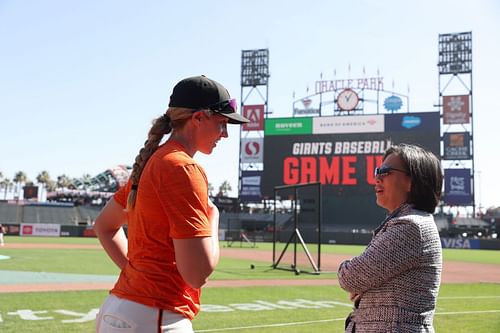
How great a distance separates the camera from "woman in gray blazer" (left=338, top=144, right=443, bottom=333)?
2.34m

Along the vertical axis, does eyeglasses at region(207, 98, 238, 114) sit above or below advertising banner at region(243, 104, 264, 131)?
below

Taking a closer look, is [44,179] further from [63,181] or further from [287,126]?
[287,126]

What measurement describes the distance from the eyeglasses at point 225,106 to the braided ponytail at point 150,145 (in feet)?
0.75

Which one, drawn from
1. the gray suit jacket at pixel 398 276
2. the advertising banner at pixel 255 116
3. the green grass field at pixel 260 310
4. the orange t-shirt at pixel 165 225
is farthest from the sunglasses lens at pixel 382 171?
the advertising banner at pixel 255 116

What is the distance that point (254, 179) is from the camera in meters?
59.9

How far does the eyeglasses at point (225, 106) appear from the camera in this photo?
7.36ft

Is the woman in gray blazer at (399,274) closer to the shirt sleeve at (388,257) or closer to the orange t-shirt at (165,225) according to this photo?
the shirt sleeve at (388,257)

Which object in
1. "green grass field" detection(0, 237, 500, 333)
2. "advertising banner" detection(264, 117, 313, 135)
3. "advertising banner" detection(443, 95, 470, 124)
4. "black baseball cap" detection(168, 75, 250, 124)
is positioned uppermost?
"advertising banner" detection(443, 95, 470, 124)

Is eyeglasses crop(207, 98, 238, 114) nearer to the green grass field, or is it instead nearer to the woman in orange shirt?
the woman in orange shirt

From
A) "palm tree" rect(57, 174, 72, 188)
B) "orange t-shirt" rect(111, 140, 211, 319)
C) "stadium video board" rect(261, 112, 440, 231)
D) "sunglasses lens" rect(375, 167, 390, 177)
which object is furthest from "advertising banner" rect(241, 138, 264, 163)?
"palm tree" rect(57, 174, 72, 188)

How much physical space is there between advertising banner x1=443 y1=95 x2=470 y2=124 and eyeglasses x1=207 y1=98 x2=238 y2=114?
193 feet

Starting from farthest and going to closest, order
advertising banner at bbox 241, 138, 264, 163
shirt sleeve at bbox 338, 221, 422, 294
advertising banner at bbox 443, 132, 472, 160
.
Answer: advertising banner at bbox 241, 138, 264, 163 < advertising banner at bbox 443, 132, 472, 160 < shirt sleeve at bbox 338, 221, 422, 294

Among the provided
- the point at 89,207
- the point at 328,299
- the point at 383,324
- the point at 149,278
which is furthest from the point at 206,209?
the point at 89,207

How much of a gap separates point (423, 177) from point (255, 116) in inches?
2357
